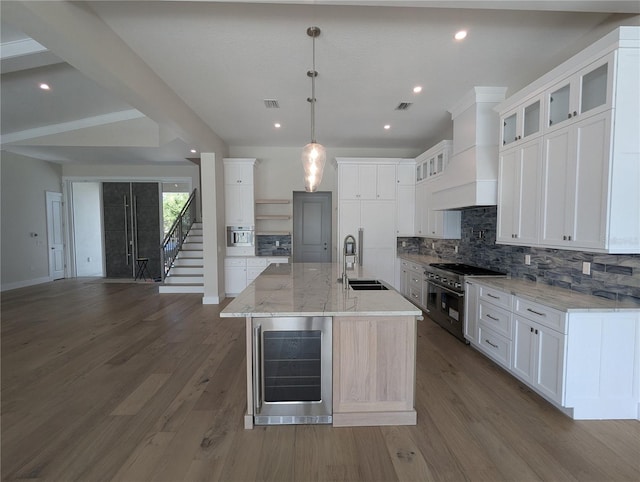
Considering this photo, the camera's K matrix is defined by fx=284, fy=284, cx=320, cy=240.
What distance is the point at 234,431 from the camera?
6.75 feet

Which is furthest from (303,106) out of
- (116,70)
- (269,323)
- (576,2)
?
(269,323)

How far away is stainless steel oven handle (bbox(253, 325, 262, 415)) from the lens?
2.05m

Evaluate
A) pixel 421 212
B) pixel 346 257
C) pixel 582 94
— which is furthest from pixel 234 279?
pixel 582 94

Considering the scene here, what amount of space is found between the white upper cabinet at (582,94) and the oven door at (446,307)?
209 cm

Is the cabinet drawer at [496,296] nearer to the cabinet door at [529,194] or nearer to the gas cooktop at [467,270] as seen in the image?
the gas cooktop at [467,270]

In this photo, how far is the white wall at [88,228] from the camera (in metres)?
8.33

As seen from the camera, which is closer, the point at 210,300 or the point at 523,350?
the point at 523,350

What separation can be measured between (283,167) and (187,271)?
331cm

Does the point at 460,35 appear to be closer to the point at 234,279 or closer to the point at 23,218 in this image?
the point at 234,279

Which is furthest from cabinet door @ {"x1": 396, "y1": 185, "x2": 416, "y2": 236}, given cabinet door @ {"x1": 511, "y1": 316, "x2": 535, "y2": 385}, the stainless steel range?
cabinet door @ {"x1": 511, "y1": 316, "x2": 535, "y2": 385}

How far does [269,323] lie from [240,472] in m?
0.88

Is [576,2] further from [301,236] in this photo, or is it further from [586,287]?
[301,236]

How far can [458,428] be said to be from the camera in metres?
2.08

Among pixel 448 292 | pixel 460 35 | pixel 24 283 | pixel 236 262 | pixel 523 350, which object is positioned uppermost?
pixel 460 35
